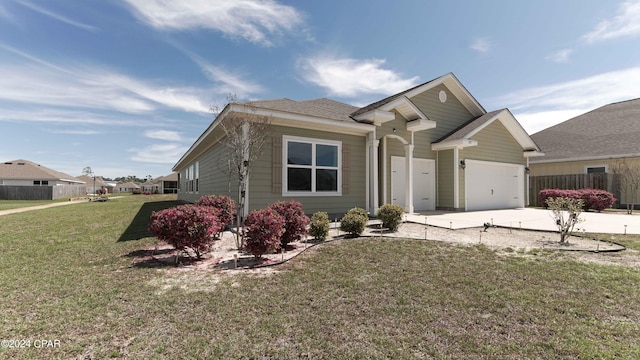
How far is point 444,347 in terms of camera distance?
2510mm

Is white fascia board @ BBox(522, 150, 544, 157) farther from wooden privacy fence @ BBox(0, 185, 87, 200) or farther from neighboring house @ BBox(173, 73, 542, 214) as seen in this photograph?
wooden privacy fence @ BBox(0, 185, 87, 200)

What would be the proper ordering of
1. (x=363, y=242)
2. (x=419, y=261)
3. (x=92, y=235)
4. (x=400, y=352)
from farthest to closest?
(x=92, y=235)
(x=363, y=242)
(x=419, y=261)
(x=400, y=352)

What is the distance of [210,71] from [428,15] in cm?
942

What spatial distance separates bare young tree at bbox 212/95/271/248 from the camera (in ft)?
21.4

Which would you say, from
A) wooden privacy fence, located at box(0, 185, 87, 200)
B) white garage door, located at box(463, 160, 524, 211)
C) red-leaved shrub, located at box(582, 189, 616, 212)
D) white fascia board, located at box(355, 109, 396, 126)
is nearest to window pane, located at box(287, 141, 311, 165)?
white fascia board, located at box(355, 109, 396, 126)

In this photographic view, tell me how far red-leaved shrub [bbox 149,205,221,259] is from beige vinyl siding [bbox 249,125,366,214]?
3.16m

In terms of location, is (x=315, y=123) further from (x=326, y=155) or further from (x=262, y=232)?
(x=262, y=232)

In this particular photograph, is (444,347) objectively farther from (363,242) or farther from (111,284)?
(111,284)

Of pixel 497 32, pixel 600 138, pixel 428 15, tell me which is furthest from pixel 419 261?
pixel 600 138

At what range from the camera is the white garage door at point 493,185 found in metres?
13.2

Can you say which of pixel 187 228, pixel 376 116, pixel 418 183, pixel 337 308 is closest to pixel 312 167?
pixel 376 116

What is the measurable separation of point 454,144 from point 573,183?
9574mm

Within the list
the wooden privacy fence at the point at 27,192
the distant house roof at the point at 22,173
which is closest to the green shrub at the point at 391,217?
the wooden privacy fence at the point at 27,192

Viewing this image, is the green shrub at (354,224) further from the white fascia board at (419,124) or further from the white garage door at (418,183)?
the white fascia board at (419,124)
